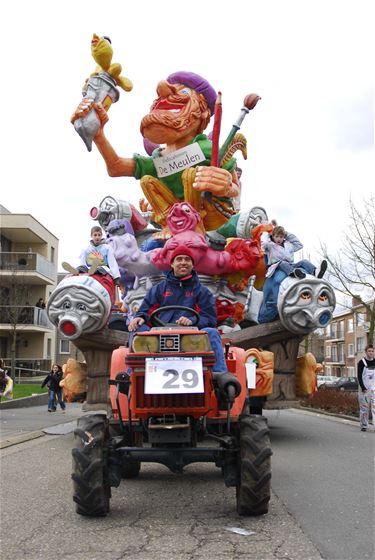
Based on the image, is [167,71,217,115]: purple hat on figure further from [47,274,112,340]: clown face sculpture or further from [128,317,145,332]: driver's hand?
[128,317,145,332]: driver's hand

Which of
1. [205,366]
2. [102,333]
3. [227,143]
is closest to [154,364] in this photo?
[205,366]

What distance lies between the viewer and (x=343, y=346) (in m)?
80.7

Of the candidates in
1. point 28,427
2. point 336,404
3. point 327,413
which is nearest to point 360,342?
point 336,404

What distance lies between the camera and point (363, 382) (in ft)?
37.1

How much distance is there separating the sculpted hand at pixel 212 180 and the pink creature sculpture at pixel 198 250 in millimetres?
390

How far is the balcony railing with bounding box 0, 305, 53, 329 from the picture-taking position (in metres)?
28.7

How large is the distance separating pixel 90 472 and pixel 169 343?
3.89 feet

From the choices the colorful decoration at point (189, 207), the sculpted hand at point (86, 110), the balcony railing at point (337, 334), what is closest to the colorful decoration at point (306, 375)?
the colorful decoration at point (189, 207)

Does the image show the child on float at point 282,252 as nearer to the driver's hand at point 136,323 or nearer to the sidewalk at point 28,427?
the driver's hand at point 136,323

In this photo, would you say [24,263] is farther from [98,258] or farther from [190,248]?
[190,248]

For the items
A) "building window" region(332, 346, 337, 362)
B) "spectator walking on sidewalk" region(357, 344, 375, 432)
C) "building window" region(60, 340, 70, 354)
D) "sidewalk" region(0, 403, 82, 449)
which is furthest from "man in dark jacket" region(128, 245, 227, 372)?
"building window" region(332, 346, 337, 362)

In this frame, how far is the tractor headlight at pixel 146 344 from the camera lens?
4363 mm

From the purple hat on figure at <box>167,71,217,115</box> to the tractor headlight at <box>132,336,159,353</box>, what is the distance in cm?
691

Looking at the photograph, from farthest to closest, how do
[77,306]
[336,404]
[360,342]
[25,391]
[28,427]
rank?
[360,342] → [25,391] → [336,404] → [28,427] → [77,306]
